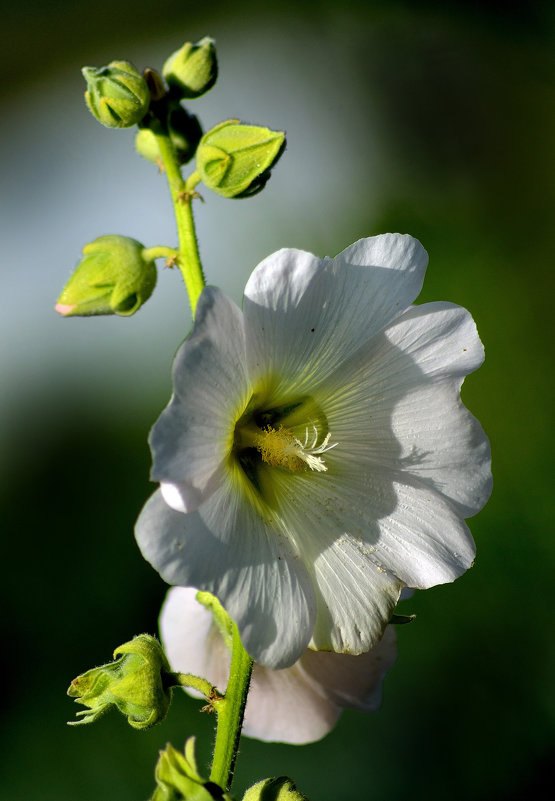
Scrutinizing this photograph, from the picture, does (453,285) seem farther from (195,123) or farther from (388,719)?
(195,123)

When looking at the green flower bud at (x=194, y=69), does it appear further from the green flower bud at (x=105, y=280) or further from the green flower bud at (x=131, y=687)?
the green flower bud at (x=131, y=687)

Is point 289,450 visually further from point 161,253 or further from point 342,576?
point 161,253

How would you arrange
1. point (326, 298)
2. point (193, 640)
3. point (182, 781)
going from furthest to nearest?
point (193, 640) < point (326, 298) < point (182, 781)

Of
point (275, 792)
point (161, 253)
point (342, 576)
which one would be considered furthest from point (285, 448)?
point (275, 792)

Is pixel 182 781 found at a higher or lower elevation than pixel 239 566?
lower

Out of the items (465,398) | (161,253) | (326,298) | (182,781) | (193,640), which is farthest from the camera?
(465,398)

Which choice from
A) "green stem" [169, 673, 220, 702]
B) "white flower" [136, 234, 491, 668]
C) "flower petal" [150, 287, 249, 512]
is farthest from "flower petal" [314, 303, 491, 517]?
"green stem" [169, 673, 220, 702]

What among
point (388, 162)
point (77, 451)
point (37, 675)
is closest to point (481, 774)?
point (37, 675)
